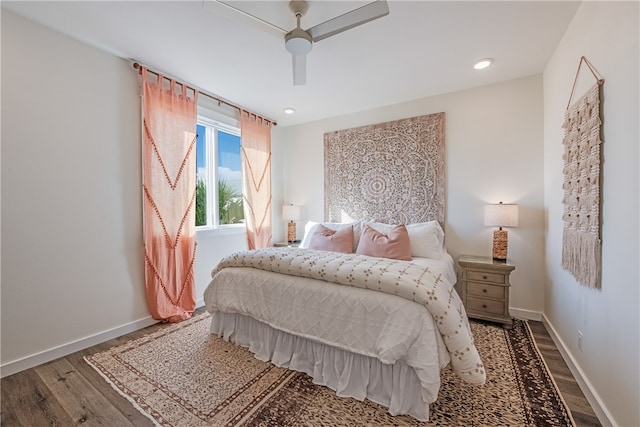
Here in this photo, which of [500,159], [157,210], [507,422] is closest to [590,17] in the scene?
[500,159]

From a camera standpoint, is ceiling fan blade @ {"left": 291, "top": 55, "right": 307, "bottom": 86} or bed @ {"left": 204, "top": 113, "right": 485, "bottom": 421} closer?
bed @ {"left": 204, "top": 113, "right": 485, "bottom": 421}

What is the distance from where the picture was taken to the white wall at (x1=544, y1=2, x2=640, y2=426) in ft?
4.05

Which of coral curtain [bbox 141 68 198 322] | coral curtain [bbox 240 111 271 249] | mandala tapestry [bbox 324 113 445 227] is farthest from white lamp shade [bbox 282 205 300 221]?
coral curtain [bbox 141 68 198 322]

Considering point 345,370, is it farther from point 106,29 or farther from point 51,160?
point 106,29

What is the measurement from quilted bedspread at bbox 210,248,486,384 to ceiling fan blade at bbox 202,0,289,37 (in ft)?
5.56

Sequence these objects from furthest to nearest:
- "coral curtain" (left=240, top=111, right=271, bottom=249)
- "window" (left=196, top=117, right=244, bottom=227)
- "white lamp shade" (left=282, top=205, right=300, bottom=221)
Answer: "white lamp shade" (left=282, top=205, right=300, bottom=221) < "coral curtain" (left=240, top=111, right=271, bottom=249) < "window" (left=196, top=117, right=244, bottom=227)

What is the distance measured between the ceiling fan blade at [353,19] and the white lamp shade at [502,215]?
2165 millimetres

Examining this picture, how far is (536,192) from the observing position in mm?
2760

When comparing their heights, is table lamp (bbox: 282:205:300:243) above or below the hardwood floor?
above

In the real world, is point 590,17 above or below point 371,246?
above

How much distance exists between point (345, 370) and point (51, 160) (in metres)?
2.75

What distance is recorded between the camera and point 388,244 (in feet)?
8.83

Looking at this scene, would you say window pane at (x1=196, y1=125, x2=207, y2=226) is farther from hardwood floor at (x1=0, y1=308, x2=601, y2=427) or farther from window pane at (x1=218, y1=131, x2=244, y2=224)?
hardwood floor at (x1=0, y1=308, x2=601, y2=427)

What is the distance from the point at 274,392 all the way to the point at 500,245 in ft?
8.58
